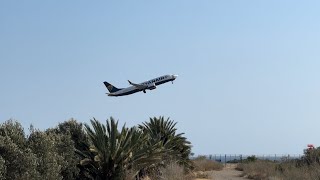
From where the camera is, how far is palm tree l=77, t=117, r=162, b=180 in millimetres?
23203

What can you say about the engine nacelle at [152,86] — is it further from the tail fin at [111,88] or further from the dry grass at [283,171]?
the dry grass at [283,171]

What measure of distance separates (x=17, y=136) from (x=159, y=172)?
35.9ft

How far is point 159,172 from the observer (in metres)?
27.3

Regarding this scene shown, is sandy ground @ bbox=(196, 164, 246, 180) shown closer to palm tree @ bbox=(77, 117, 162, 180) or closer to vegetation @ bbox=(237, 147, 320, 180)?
vegetation @ bbox=(237, 147, 320, 180)

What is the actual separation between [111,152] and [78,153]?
4.96ft

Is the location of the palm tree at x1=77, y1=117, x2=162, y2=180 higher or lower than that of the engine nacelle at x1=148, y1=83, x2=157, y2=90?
lower

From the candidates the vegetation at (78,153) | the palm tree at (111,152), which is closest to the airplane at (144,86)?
the vegetation at (78,153)

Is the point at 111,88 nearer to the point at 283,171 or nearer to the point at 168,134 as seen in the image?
the point at 168,134

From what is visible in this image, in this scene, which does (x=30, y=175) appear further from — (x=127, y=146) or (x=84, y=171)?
(x=127, y=146)

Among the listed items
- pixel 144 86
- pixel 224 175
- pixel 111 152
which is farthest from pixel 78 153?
pixel 144 86

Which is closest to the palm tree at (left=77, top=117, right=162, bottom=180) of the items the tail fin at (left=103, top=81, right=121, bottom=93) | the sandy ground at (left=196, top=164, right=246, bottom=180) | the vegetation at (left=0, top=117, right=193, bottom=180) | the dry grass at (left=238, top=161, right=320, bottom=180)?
the vegetation at (left=0, top=117, right=193, bottom=180)

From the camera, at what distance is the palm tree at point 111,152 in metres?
23.2

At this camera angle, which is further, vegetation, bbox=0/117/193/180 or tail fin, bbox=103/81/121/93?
tail fin, bbox=103/81/121/93

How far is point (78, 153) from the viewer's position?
22688 millimetres
